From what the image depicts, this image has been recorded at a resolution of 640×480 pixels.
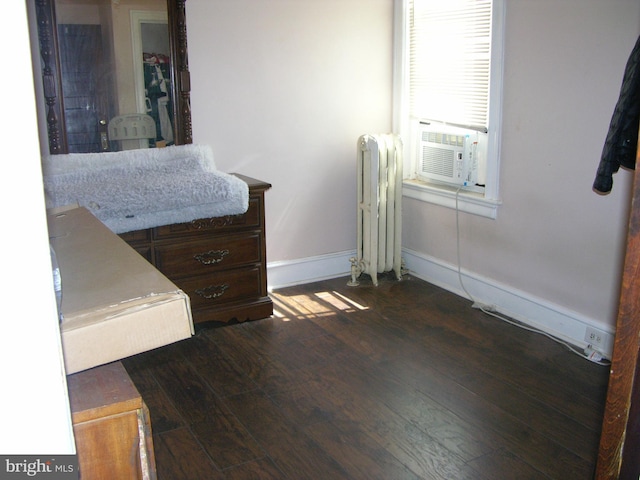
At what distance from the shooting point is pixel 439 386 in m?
2.73

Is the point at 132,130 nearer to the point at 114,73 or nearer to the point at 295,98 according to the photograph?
the point at 114,73

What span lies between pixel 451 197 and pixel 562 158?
2.66ft

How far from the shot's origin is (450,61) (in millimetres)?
3719

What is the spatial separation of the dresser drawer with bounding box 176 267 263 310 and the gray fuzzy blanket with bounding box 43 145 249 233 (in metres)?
0.35

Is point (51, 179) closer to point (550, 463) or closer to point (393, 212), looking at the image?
point (393, 212)

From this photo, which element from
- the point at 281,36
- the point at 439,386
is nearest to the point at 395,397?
the point at 439,386

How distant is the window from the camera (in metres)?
3.43

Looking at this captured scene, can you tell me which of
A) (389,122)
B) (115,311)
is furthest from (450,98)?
(115,311)

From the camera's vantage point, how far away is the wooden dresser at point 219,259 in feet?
10.4

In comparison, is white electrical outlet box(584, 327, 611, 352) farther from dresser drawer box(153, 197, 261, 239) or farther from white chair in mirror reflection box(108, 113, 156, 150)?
white chair in mirror reflection box(108, 113, 156, 150)

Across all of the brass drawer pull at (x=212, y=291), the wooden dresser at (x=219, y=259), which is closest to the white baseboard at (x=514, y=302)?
the wooden dresser at (x=219, y=259)

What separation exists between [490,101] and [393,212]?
36.3 inches

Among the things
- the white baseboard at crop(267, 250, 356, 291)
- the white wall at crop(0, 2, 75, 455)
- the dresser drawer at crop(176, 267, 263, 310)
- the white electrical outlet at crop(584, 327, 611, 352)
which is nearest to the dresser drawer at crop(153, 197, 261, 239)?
the dresser drawer at crop(176, 267, 263, 310)

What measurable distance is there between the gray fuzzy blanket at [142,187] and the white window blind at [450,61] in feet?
4.58
